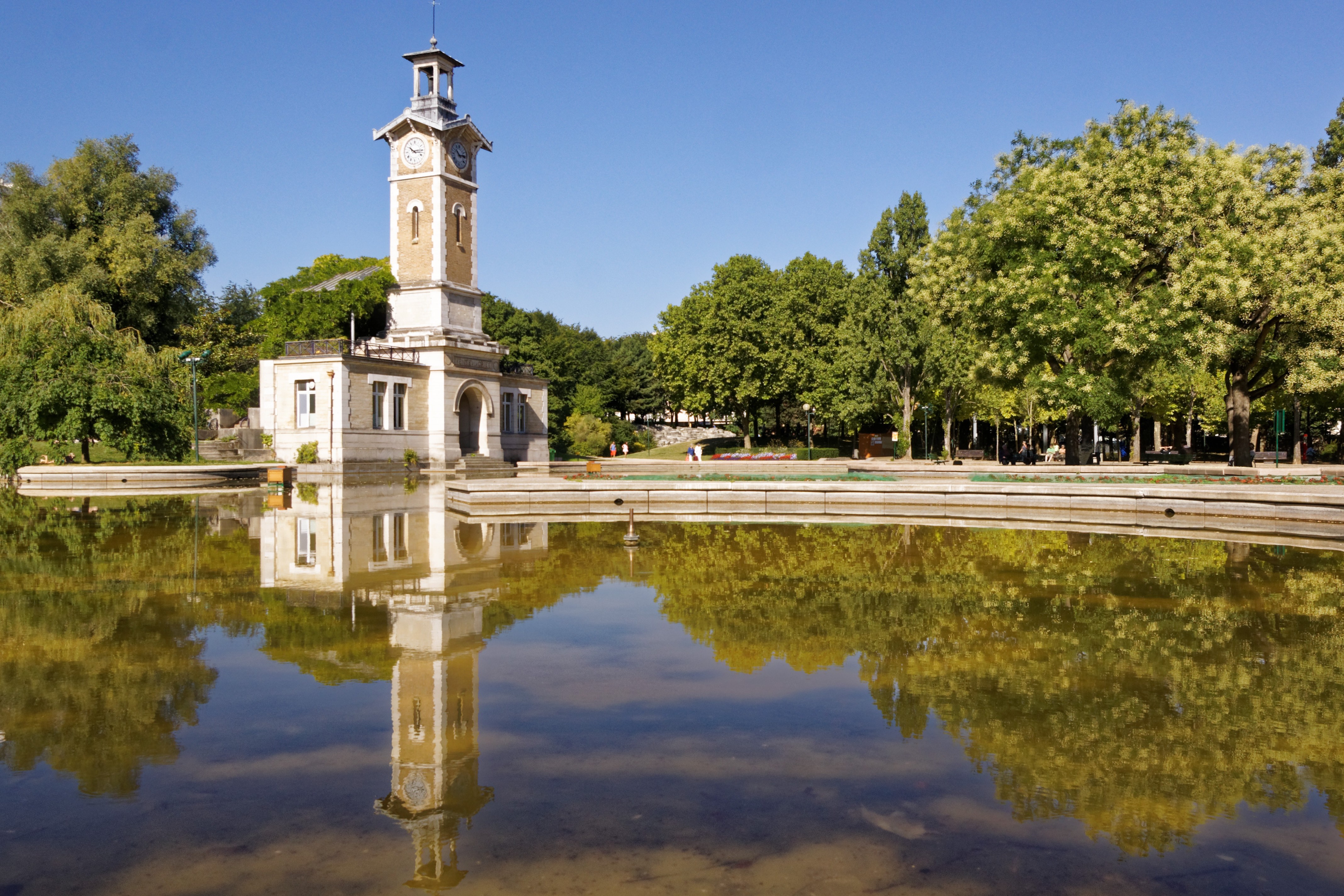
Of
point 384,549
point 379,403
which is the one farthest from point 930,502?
point 379,403

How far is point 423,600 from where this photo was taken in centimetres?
1166

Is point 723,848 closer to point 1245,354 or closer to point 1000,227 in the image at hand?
point 1000,227

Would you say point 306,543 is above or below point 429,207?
below

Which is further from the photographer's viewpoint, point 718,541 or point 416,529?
point 416,529

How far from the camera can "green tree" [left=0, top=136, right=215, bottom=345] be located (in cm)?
4981

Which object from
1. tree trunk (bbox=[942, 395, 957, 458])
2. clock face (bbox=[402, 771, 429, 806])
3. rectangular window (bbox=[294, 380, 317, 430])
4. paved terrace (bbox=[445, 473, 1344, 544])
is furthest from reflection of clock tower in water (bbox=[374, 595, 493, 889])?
tree trunk (bbox=[942, 395, 957, 458])

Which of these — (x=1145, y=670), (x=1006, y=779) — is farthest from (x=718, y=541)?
(x=1006, y=779)

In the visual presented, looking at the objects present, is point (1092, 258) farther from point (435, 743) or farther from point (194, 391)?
point (194, 391)

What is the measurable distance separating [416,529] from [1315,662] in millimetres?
16409

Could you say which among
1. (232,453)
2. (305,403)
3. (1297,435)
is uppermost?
(305,403)

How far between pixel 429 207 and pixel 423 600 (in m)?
40.4

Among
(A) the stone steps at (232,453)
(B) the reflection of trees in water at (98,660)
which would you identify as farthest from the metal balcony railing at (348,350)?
(B) the reflection of trees in water at (98,660)

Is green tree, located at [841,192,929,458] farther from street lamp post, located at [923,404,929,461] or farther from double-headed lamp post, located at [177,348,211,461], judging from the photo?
double-headed lamp post, located at [177,348,211,461]

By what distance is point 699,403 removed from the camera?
68.7 metres
